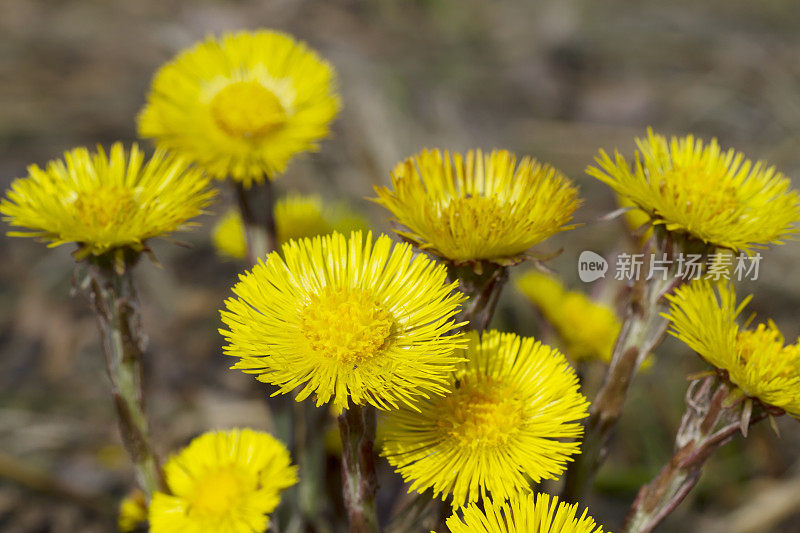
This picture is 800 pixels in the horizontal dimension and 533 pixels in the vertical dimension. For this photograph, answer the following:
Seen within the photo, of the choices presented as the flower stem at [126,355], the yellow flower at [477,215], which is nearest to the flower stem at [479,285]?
the yellow flower at [477,215]

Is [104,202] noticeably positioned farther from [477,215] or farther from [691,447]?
[691,447]

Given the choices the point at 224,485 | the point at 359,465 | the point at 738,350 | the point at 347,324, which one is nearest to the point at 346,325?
the point at 347,324

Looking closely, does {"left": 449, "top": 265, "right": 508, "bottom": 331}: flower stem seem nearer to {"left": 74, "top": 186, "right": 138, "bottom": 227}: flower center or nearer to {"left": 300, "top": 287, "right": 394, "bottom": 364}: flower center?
{"left": 300, "top": 287, "right": 394, "bottom": 364}: flower center

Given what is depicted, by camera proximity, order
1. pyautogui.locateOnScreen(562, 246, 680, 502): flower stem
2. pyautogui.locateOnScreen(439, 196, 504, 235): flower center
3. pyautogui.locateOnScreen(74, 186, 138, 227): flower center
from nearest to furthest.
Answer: pyautogui.locateOnScreen(439, 196, 504, 235): flower center → pyautogui.locateOnScreen(74, 186, 138, 227): flower center → pyautogui.locateOnScreen(562, 246, 680, 502): flower stem

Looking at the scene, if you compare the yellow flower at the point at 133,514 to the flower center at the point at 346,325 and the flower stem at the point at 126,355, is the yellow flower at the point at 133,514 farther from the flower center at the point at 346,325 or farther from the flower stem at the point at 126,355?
the flower center at the point at 346,325

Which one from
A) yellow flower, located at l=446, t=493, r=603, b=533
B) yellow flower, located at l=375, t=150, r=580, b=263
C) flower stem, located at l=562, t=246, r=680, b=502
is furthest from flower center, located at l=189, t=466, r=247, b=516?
flower stem, located at l=562, t=246, r=680, b=502

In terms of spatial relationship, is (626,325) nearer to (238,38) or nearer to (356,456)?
(356,456)
